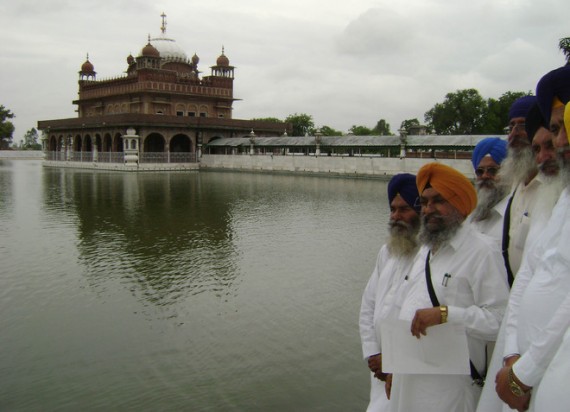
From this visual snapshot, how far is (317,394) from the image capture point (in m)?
4.59

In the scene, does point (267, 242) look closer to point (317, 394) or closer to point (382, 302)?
point (317, 394)

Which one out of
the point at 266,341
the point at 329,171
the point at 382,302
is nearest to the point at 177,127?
the point at 329,171

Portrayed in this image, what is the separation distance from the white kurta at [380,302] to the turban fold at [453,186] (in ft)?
1.59

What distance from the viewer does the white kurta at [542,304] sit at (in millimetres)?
1795

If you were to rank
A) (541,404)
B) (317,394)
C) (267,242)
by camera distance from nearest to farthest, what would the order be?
(541,404)
(317,394)
(267,242)

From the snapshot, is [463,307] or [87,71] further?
[87,71]

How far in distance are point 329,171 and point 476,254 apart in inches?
1276

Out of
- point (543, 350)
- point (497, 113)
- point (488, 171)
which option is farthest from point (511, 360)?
point (497, 113)

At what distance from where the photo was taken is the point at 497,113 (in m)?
48.1

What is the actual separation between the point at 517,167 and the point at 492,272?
1.01 meters

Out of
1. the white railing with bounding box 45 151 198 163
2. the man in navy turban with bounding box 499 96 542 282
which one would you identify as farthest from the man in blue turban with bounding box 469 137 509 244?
the white railing with bounding box 45 151 198 163

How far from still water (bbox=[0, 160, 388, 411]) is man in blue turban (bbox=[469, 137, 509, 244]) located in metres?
2.01

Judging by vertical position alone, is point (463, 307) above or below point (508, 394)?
above

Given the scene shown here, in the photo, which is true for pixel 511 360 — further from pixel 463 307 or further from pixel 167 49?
pixel 167 49
